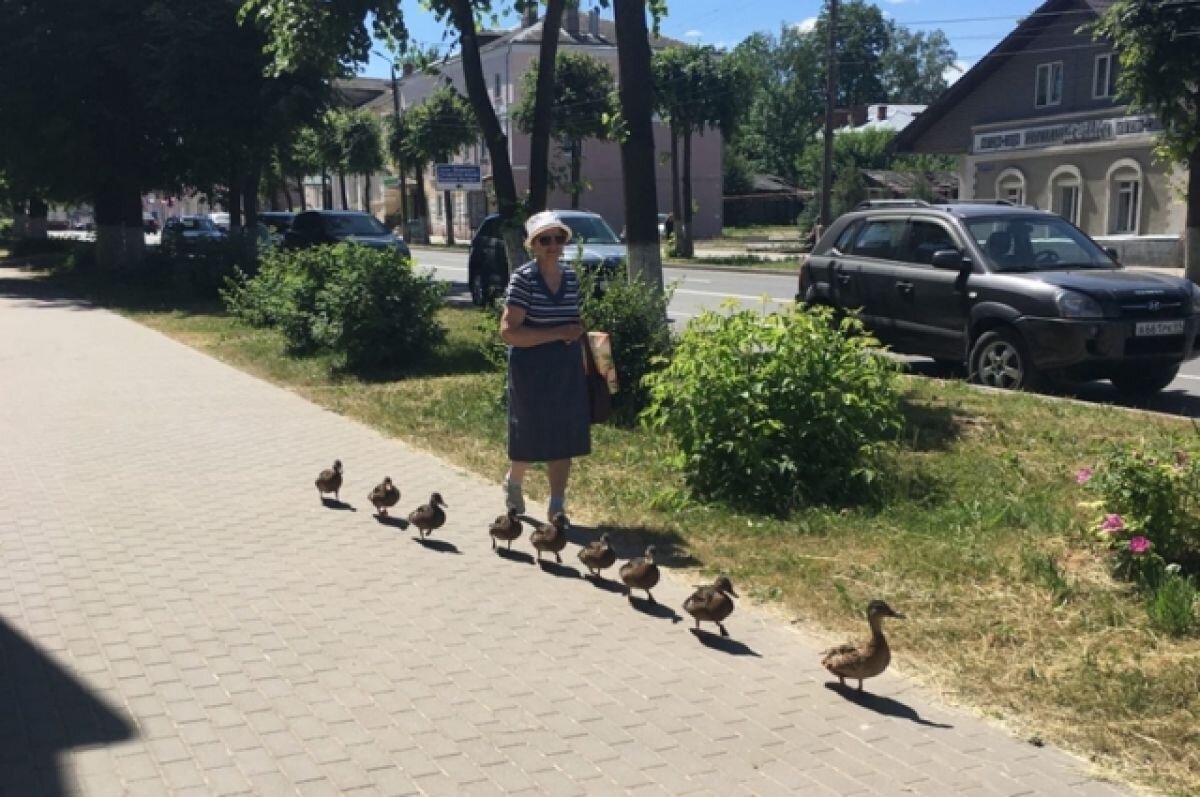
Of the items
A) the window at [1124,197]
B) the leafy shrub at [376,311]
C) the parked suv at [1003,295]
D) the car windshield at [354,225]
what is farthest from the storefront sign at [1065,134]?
the leafy shrub at [376,311]

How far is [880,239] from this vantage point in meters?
12.0

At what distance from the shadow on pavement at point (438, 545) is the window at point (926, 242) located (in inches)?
253

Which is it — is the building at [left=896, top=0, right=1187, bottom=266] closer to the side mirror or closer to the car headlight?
the side mirror

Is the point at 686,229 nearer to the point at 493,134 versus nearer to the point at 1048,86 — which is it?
the point at 1048,86

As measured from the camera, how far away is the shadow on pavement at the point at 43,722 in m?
3.68

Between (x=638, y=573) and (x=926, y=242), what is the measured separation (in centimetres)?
720

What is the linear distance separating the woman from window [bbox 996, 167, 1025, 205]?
34.5 m

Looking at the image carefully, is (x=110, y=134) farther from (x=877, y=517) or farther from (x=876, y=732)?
(x=876, y=732)

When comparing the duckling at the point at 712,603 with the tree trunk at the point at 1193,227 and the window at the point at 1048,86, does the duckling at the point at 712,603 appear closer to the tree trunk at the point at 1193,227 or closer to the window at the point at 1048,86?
the tree trunk at the point at 1193,227

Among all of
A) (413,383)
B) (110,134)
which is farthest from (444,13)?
(110,134)

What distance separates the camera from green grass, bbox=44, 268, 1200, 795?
4160 mm

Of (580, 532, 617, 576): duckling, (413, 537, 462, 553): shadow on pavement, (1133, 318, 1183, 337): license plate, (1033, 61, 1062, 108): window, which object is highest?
(1033, 61, 1062, 108): window

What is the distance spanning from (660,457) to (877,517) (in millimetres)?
1873

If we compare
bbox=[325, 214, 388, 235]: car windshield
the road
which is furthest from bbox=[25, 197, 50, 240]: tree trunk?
bbox=[325, 214, 388, 235]: car windshield
